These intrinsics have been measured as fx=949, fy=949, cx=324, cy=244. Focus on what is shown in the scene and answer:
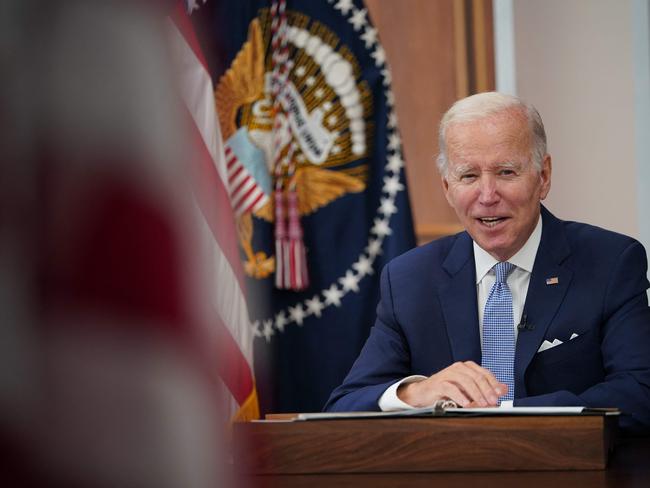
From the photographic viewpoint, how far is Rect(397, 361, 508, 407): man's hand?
1795 millimetres

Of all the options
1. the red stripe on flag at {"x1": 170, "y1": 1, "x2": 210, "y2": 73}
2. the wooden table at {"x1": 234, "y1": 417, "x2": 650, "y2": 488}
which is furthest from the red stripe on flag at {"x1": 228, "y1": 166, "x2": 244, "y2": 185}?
the red stripe on flag at {"x1": 170, "y1": 1, "x2": 210, "y2": 73}

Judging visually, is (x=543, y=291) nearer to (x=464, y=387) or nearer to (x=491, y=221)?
(x=491, y=221)

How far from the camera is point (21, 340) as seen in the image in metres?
0.15

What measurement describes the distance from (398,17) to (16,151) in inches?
155

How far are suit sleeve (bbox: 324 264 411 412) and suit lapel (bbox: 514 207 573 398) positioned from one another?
0.30m

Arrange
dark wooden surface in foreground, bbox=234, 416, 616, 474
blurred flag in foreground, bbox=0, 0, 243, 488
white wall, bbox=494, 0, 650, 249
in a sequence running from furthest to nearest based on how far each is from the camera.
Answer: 1. white wall, bbox=494, 0, 650, 249
2. dark wooden surface in foreground, bbox=234, 416, 616, 474
3. blurred flag in foreground, bbox=0, 0, 243, 488

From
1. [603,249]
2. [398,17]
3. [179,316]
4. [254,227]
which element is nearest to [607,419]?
[603,249]

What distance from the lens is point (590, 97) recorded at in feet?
12.9

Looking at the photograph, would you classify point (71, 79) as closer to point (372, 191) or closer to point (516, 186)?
point (516, 186)

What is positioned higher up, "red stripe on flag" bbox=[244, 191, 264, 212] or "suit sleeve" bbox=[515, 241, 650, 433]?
"red stripe on flag" bbox=[244, 191, 264, 212]

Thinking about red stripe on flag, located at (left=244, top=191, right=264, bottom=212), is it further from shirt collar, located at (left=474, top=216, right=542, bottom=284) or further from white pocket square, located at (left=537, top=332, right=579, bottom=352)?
white pocket square, located at (left=537, top=332, right=579, bottom=352)

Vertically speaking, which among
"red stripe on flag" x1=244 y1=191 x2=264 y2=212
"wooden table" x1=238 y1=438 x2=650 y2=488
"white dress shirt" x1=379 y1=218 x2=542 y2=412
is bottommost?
"wooden table" x1=238 y1=438 x2=650 y2=488

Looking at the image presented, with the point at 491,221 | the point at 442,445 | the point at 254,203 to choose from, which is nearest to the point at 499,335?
the point at 491,221

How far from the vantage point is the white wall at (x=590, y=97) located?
3.93 m
